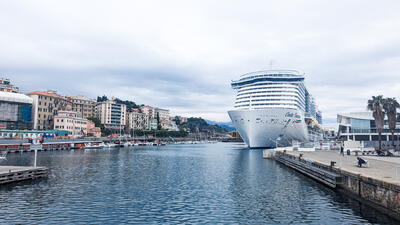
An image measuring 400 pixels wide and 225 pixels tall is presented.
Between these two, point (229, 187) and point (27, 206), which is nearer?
point (27, 206)

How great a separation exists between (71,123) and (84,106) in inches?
1920

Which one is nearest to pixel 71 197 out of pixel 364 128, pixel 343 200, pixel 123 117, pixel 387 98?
pixel 343 200

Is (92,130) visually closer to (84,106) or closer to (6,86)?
(84,106)

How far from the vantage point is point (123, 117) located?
612 feet

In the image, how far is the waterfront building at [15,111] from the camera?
112m

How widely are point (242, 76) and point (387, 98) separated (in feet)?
129

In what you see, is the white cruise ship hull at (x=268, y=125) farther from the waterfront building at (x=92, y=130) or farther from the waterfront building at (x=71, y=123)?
the waterfront building at (x=92, y=130)

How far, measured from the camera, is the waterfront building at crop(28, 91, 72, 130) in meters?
125

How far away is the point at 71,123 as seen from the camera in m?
128

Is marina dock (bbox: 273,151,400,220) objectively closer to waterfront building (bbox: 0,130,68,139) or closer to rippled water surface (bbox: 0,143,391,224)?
rippled water surface (bbox: 0,143,391,224)

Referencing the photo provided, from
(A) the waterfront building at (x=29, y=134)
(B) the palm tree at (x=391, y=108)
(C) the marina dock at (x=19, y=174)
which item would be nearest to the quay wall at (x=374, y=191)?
(C) the marina dock at (x=19, y=174)

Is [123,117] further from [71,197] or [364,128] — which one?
[71,197]

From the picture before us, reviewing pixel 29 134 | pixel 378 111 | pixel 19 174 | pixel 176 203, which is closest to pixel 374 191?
pixel 176 203

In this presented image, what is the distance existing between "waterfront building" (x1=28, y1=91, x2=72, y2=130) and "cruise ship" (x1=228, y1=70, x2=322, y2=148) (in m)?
89.8
